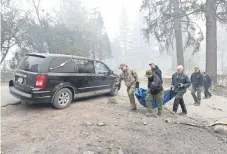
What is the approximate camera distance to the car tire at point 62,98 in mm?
6507

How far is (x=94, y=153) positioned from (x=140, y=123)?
2.05 m

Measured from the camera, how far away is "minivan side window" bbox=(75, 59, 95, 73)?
743cm

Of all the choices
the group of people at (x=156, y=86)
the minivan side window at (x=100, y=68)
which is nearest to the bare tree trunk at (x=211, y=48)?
the group of people at (x=156, y=86)

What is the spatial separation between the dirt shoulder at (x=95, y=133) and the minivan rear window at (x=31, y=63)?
129cm

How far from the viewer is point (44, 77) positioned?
243 inches

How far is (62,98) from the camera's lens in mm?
6730

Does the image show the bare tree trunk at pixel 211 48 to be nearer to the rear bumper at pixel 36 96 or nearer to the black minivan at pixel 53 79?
the black minivan at pixel 53 79

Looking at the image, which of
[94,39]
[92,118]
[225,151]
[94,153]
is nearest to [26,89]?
[92,118]

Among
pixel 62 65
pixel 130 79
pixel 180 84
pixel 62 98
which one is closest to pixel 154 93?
pixel 130 79

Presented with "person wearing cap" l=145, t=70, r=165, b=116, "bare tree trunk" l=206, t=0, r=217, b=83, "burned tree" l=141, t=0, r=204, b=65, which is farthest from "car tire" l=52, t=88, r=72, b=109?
"burned tree" l=141, t=0, r=204, b=65

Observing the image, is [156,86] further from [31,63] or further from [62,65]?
[31,63]

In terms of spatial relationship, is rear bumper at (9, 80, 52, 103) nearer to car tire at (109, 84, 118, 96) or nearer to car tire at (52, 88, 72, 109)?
car tire at (52, 88, 72, 109)

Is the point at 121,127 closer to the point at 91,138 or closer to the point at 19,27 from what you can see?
the point at 91,138

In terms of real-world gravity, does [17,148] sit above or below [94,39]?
below
